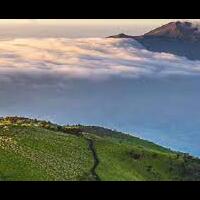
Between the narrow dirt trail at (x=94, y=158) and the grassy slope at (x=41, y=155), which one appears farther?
the narrow dirt trail at (x=94, y=158)

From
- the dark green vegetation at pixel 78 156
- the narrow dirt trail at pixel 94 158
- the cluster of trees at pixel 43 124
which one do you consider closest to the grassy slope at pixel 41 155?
the dark green vegetation at pixel 78 156

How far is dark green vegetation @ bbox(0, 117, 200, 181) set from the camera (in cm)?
2756

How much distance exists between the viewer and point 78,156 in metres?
32.3

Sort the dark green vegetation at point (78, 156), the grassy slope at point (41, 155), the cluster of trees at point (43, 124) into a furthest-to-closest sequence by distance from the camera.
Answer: the cluster of trees at point (43, 124) < the dark green vegetation at point (78, 156) < the grassy slope at point (41, 155)

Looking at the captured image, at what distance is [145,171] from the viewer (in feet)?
115

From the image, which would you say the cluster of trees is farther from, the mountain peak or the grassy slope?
the mountain peak

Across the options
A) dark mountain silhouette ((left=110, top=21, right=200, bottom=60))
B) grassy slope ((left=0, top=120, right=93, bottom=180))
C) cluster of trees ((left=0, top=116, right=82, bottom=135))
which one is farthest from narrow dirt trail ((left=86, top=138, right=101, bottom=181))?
dark mountain silhouette ((left=110, top=21, right=200, bottom=60))

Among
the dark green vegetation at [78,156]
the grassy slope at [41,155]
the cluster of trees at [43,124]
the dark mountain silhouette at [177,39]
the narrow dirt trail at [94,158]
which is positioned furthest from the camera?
the dark mountain silhouette at [177,39]

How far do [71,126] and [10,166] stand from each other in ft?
47.0

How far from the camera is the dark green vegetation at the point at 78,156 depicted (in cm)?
2756

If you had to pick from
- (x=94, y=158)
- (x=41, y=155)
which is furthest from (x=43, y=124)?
(x=41, y=155)

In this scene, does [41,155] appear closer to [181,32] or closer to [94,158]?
[94,158]

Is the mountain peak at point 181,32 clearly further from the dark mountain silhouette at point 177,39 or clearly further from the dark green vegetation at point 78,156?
the dark green vegetation at point 78,156
